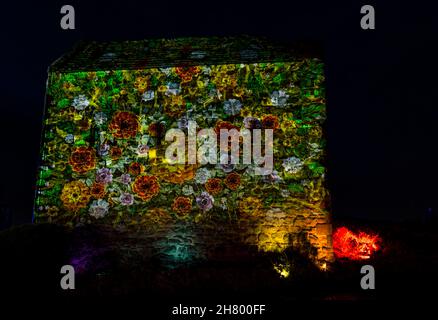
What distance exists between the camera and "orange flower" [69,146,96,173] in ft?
30.0

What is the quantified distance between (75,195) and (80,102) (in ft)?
6.94

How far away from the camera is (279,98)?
353 inches

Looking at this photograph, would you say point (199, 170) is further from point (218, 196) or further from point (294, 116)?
point (294, 116)

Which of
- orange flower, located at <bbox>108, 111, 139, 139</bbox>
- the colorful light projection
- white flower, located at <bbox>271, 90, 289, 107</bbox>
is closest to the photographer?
the colorful light projection

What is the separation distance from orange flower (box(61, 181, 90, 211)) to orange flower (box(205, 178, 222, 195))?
2.63 meters

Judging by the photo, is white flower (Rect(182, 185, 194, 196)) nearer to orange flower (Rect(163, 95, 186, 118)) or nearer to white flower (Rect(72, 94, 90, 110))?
orange flower (Rect(163, 95, 186, 118))

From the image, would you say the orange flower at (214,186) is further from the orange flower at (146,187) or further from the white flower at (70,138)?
the white flower at (70,138)

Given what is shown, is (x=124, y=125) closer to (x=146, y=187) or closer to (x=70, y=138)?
(x=70, y=138)

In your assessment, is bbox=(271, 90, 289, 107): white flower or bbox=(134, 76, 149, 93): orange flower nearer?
bbox=(271, 90, 289, 107): white flower

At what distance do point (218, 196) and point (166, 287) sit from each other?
2.57m

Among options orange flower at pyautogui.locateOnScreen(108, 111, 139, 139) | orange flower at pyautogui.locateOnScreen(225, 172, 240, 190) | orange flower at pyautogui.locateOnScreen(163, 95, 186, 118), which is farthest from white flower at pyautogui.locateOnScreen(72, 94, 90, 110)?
orange flower at pyautogui.locateOnScreen(225, 172, 240, 190)

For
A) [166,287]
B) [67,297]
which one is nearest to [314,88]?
[166,287]

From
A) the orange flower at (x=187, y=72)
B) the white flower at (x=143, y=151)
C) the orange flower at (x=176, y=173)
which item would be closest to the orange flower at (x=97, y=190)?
the white flower at (x=143, y=151)

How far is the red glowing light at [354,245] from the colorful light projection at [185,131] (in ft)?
4.28
